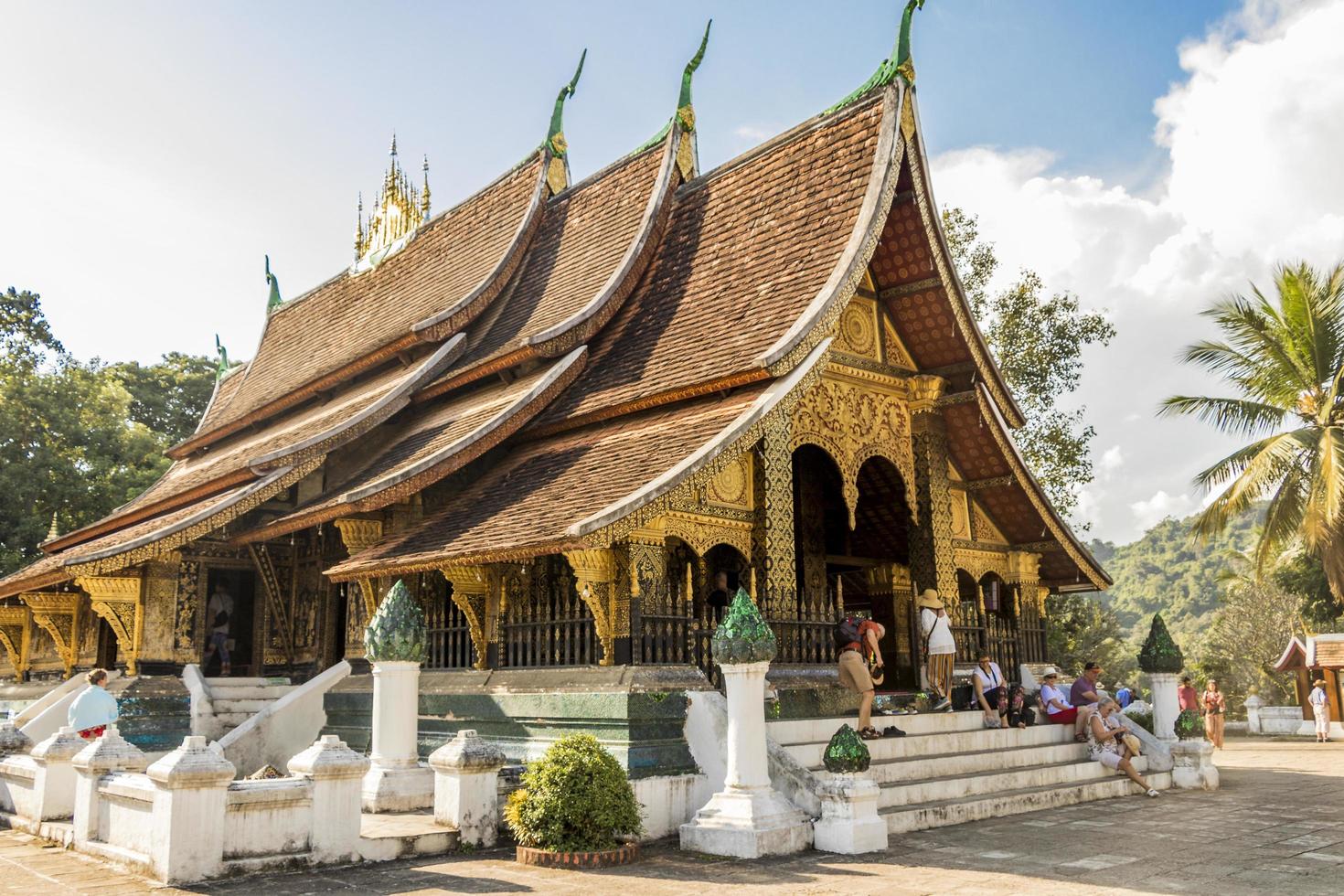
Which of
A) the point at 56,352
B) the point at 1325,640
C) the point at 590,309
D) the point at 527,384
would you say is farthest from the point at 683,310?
the point at 56,352

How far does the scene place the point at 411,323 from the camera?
1368 cm

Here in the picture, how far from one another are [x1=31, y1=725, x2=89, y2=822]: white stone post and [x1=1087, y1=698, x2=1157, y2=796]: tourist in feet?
27.5

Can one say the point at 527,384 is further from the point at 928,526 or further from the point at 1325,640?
the point at 1325,640

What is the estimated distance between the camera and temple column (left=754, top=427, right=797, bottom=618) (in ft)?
30.1

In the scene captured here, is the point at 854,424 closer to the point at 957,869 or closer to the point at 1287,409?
the point at 957,869

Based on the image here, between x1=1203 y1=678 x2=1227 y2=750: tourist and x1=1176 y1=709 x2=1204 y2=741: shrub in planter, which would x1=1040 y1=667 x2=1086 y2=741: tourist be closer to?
x1=1176 y1=709 x2=1204 y2=741: shrub in planter

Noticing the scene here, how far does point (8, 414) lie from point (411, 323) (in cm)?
1484

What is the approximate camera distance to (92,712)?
940 cm

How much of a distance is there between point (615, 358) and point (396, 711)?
4.13m

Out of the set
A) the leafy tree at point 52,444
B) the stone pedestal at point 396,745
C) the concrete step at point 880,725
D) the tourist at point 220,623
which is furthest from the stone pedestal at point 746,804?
the leafy tree at point 52,444

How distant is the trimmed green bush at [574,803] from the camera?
22.5 ft

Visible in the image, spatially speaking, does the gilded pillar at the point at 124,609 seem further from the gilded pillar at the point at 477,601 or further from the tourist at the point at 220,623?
the gilded pillar at the point at 477,601

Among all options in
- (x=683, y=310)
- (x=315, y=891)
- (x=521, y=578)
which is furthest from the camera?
(x=683, y=310)

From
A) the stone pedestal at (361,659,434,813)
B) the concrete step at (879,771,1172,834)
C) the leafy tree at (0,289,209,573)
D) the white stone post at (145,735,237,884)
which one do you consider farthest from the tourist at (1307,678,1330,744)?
the leafy tree at (0,289,209,573)
